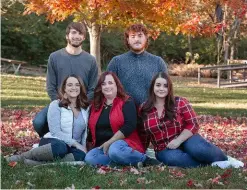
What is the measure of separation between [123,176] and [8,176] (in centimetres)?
108

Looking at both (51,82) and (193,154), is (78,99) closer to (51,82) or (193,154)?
(51,82)

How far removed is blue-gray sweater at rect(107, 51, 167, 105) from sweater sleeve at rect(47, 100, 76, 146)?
80cm

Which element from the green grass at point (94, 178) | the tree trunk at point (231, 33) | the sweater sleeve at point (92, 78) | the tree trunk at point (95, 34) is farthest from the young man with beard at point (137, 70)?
the tree trunk at point (231, 33)

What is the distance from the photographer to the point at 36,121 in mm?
6250

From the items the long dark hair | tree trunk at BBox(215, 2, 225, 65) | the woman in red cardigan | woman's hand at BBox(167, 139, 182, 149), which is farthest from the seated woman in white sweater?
tree trunk at BBox(215, 2, 225, 65)

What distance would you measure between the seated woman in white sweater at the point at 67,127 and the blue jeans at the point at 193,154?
3.12 feet

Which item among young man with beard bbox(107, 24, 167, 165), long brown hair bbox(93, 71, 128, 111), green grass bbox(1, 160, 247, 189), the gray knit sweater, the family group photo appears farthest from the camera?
the gray knit sweater

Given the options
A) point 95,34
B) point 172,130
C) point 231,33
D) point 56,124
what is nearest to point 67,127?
point 56,124

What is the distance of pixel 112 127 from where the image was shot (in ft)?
19.2

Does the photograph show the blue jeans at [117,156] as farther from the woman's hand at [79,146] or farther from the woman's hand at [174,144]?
the woman's hand at [174,144]

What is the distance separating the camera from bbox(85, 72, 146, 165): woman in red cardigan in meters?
5.66

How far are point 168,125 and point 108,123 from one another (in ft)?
2.12

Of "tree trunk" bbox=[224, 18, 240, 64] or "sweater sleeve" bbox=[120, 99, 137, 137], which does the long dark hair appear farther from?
"tree trunk" bbox=[224, 18, 240, 64]

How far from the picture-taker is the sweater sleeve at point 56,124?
589 cm
